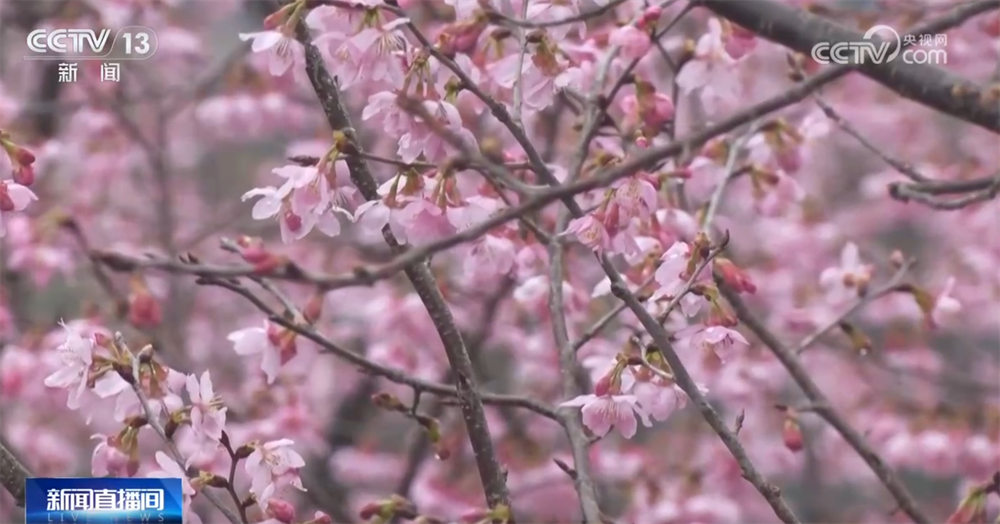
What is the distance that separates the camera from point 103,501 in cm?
91

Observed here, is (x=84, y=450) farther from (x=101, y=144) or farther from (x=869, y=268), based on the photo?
(x=869, y=268)

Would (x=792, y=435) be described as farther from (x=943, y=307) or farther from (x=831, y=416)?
(x=943, y=307)

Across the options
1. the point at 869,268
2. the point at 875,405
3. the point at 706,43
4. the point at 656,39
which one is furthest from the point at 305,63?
the point at 875,405

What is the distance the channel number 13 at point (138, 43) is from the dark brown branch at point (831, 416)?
0.76 meters

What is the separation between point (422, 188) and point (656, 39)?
0.32 metres

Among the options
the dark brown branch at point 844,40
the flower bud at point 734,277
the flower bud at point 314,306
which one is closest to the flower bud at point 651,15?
the dark brown branch at point 844,40

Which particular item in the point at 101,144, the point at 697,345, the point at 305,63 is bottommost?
the point at 697,345

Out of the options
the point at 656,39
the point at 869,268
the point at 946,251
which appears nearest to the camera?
the point at 656,39

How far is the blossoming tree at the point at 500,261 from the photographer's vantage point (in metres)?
0.82

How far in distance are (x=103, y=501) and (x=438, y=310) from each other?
357mm

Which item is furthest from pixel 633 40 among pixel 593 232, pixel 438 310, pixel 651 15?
pixel 438 310

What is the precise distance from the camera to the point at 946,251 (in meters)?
2.87

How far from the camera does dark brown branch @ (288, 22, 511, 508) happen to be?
0.86 metres

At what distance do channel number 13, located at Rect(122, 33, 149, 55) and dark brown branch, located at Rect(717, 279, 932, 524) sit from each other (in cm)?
76
